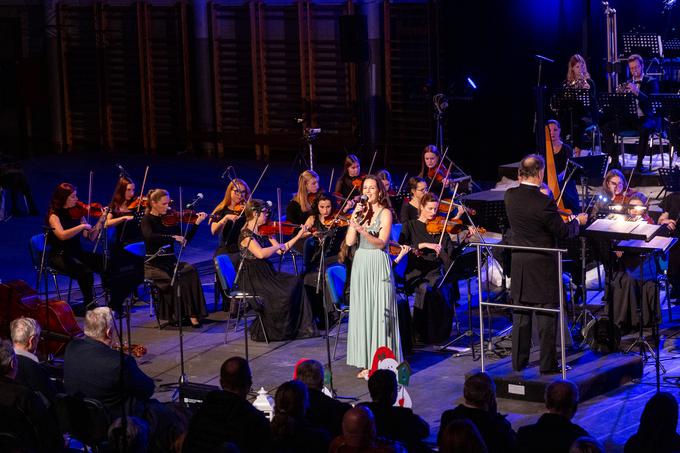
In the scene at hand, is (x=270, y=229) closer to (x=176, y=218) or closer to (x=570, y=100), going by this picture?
(x=176, y=218)

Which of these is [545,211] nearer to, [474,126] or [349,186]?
[349,186]

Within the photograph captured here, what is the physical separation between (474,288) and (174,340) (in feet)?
9.55

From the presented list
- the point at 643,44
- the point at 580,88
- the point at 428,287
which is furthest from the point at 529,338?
the point at 643,44

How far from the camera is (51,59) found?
18.4 m

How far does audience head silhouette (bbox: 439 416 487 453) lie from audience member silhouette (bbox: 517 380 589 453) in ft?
1.71

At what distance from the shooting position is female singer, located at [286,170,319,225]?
10070 millimetres

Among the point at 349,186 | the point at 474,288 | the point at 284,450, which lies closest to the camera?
the point at 284,450

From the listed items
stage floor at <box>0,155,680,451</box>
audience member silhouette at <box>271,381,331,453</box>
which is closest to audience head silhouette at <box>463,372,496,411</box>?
audience member silhouette at <box>271,381,331,453</box>

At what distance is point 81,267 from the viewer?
9727 mm

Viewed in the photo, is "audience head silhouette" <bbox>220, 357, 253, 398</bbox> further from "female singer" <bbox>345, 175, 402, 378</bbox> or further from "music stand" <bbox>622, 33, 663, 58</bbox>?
"music stand" <bbox>622, 33, 663, 58</bbox>

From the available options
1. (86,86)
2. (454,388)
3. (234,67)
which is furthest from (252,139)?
(454,388)

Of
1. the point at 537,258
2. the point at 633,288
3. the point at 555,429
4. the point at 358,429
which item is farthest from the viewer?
the point at 633,288

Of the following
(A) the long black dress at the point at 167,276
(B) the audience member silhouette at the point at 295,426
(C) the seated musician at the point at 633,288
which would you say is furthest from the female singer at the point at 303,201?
(B) the audience member silhouette at the point at 295,426

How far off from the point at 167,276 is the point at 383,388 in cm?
446
